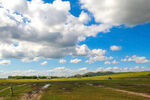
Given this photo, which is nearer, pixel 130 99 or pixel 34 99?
pixel 130 99

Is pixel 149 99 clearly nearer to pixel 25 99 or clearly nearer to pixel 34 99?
pixel 34 99

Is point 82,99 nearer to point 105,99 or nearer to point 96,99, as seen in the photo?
point 96,99

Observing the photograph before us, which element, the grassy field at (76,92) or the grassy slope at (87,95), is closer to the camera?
the grassy slope at (87,95)

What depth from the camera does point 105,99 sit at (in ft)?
121

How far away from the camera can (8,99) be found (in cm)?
3878

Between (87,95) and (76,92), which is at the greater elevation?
(76,92)

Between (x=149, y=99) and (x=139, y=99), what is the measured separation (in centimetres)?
250

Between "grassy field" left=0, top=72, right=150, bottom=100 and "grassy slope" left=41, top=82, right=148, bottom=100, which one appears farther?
"grassy field" left=0, top=72, right=150, bottom=100

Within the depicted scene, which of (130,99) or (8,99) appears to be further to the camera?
(8,99)

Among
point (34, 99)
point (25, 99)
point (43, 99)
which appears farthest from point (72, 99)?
point (25, 99)

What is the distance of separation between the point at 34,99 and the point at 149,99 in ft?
107

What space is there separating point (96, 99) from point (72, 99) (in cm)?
688

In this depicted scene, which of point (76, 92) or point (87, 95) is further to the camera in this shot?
point (76, 92)

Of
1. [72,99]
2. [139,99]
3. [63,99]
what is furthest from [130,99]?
[63,99]
